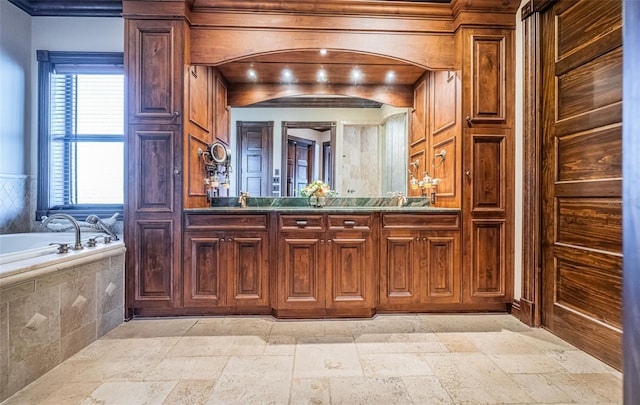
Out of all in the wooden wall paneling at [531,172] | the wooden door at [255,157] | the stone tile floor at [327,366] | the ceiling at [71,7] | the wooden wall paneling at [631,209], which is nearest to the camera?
the wooden wall paneling at [631,209]

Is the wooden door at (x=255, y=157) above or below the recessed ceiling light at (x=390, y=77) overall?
below

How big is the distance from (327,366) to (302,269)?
0.79 meters

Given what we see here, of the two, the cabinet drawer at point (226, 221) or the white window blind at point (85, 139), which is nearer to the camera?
the cabinet drawer at point (226, 221)

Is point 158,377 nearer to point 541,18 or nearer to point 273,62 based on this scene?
point 273,62

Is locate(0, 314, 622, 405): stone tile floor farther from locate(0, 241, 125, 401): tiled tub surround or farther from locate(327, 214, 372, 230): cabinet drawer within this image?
locate(327, 214, 372, 230): cabinet drawer

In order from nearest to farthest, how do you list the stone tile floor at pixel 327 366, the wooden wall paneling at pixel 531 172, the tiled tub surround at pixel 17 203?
the stone tile floor at pixel 327 366
the wooden wall paneling at pixel 531 172
the tiled tub surround at pixel 17 203

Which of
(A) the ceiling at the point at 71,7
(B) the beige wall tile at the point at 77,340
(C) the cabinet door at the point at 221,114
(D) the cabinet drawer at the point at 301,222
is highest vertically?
(A) the ceiling at the point at 71,7

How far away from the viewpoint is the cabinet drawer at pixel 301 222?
2.33 meters

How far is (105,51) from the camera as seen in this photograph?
2.86 metres

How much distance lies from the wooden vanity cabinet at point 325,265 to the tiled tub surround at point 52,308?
4.04 feet

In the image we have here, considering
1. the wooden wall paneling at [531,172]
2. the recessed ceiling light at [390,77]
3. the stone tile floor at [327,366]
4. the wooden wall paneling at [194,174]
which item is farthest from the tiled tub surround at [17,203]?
the wooden wall paneling at [531,172]

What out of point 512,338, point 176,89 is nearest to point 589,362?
point 512,338

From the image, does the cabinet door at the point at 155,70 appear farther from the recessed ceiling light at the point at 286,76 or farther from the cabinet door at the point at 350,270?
the cabinet door at the point at 350,270

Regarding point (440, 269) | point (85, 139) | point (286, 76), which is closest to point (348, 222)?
point (440, 269)
